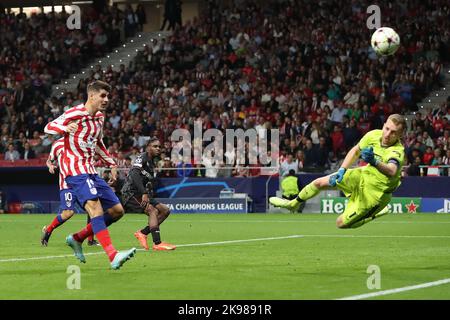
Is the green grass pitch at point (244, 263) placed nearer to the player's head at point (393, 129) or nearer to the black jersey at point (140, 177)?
the black jersey at point (140, 177)

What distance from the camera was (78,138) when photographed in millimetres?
13750

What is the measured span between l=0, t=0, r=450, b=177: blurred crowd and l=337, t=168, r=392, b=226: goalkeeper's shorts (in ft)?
54.7

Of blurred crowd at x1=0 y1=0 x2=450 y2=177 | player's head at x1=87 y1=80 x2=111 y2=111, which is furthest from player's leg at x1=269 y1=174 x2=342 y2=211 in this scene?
blurred crowd at x1=0 y1=0 x2=450 y2=177

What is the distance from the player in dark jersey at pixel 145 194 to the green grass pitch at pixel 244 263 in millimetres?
705

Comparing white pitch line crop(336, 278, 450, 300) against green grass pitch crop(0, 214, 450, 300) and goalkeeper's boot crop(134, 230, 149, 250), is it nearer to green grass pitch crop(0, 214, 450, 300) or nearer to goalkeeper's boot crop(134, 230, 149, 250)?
green grass pitch crop(0, 214, 450, 300)

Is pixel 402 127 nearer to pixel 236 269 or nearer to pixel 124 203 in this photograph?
pixel 236 269

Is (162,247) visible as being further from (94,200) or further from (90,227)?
(94,200)

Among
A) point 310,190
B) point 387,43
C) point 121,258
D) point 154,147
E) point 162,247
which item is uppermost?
point 387,43

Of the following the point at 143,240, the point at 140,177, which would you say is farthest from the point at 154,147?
the point at 143,240

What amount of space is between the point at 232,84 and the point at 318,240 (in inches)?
713

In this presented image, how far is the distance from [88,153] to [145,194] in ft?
13.3

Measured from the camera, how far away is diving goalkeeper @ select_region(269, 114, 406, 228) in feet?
45.1
